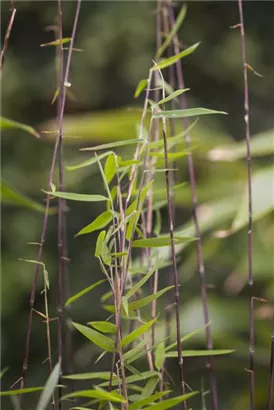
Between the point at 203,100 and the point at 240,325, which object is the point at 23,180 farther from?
the point at 240,325

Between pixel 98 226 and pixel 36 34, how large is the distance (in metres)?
1.67

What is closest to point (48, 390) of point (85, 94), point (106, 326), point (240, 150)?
point (106, 326)

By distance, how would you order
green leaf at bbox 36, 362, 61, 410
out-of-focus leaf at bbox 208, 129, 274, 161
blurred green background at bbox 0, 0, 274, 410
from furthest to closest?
blurred green background at bbox 0, 0, 274, 410
out-of-focus leaf at bbox 208, 129, 274, 161
green leaf at bbox 36, 362, 61, 410

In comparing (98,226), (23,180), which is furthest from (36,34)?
(98,226)

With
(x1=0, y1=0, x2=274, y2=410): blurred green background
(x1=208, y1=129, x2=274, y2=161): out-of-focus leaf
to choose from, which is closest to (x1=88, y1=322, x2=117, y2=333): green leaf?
(x1=208, y1=129, x2=274, y2=161): out-of-focus leaf

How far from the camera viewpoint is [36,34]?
193cm

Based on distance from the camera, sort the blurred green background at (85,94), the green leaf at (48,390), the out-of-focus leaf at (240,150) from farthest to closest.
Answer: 1. the blurred green background at (85,94)
2. the out-of-focus leaf at (240,150)
3. the green leaf at (48,390)

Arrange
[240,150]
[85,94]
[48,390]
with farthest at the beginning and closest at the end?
1. [85,94]
2. [240,150]
3. [48,390]

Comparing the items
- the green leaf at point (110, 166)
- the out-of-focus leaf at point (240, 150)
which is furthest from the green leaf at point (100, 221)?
the out-of-focus leaf at point (240, 150)

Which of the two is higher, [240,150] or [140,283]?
[240,150]

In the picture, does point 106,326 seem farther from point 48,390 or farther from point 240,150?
point 240,150

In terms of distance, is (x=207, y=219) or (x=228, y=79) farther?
(x=228, y=79)

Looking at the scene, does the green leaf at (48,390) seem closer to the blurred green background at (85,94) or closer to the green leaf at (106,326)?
the green leaf at (106,326)

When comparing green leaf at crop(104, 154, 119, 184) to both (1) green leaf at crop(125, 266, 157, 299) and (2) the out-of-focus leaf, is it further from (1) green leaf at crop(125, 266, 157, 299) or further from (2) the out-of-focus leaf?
(2) the out-of-focus leaf
